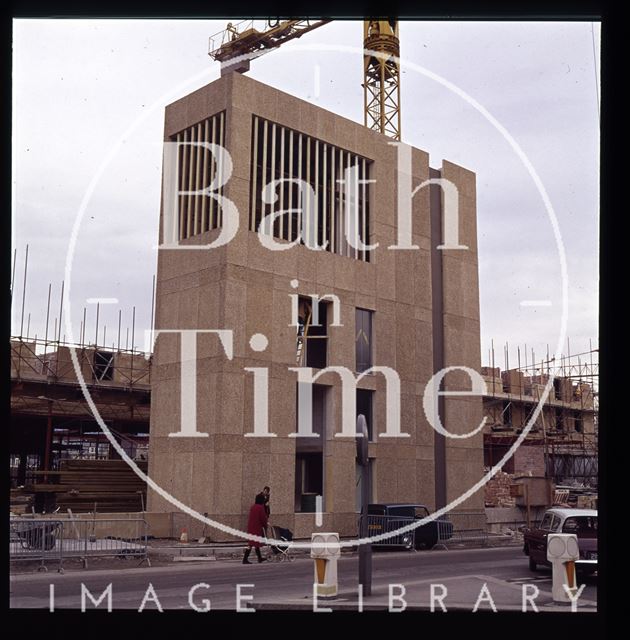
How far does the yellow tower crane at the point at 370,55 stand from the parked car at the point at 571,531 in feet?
97.2

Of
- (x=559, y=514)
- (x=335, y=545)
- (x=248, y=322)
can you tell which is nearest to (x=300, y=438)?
(x=248, y=322)

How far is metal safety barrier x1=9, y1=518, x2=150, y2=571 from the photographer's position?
1950cm

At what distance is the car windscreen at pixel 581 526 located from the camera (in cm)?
1872

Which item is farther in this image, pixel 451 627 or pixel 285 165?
pixel 285 165

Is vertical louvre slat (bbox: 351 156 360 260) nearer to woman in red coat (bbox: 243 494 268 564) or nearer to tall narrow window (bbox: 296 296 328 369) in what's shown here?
tall narrow window (bbox: 296 296 328 369)

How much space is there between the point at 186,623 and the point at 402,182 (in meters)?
28.8

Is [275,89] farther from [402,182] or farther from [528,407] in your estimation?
[528,407]

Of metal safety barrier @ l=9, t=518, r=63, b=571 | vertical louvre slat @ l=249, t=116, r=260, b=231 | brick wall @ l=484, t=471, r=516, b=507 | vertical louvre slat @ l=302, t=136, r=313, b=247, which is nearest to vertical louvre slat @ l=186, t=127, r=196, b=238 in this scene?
vertical louvre slat @ l=249, t=116, r=260, b=231

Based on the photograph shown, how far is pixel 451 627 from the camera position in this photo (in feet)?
27.5

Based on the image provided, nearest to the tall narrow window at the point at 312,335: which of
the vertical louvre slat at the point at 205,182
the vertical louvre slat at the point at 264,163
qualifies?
the vertical louvre slat at the point at 264,163

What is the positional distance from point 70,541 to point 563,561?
11889mm

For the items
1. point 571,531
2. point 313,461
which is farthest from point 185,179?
point 571,531

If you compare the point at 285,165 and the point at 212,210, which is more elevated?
the point at 285,165

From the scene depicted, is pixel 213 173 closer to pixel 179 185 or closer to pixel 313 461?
pixel 179 185
